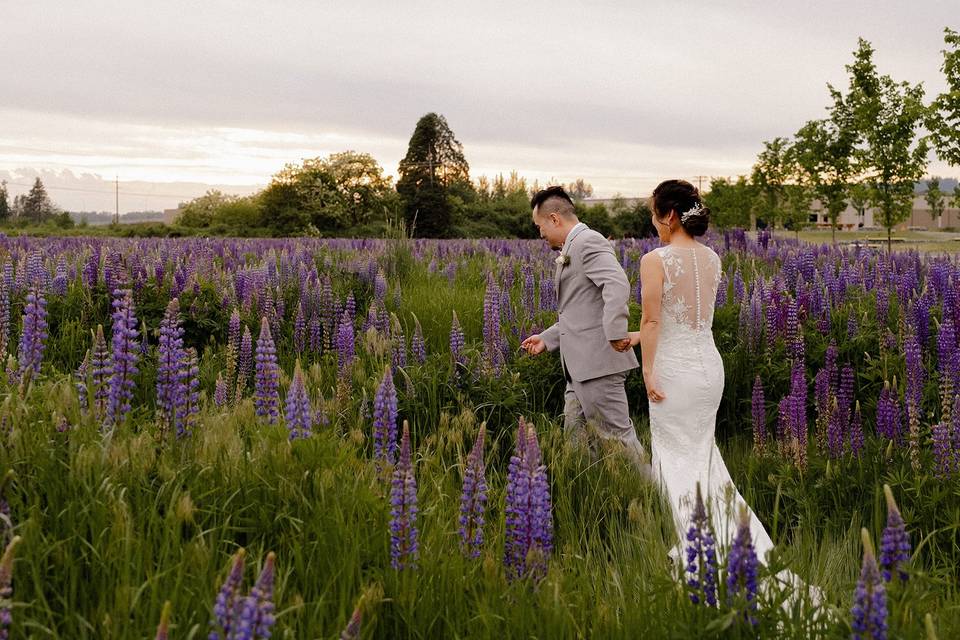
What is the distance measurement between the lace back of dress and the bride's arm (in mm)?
57

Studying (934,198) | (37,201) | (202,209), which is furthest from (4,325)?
(37,201)

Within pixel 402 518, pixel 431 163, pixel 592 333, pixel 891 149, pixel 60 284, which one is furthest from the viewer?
pixel 431 163

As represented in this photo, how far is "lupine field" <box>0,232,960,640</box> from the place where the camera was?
255cm

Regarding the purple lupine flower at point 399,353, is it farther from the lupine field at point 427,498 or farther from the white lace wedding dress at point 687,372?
the white lace wedding dress at point 687,372

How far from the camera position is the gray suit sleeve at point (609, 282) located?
550cm

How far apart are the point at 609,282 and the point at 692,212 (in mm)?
800

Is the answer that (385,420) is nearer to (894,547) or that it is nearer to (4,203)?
(894,547)

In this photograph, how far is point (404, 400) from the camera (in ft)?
19.6

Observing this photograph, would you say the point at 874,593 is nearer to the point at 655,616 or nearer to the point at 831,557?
the point at 655,616

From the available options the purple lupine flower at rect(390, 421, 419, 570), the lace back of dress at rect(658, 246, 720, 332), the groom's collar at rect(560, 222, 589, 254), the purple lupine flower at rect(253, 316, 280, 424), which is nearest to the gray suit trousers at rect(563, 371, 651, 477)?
the lace back of dress at rect(658, 246, 720, 332)

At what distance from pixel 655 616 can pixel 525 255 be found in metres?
12.2

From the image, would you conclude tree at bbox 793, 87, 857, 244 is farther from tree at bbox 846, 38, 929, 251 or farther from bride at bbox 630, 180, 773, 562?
bride at bbox 630, 180, 773, 562

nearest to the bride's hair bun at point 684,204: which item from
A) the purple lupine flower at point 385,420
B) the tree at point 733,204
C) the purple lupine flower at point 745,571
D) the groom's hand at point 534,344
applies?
the groom's hand at point 534,344

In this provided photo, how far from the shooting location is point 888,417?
16.6ft
